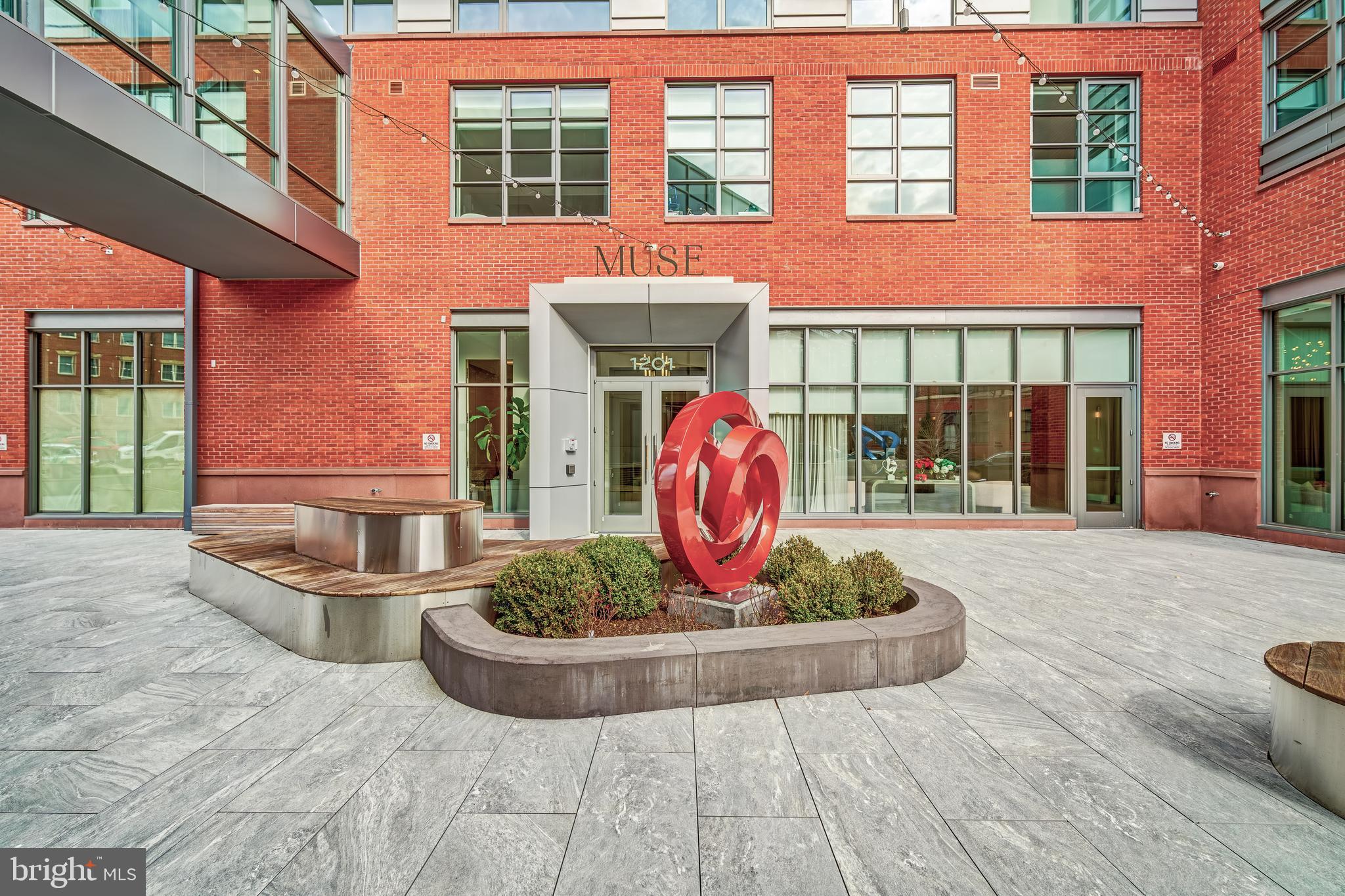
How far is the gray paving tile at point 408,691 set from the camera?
3855 millimetres

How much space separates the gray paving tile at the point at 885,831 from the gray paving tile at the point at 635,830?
0.61m

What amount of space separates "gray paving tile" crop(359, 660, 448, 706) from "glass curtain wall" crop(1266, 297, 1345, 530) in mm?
12814

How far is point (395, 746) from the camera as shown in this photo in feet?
10.7

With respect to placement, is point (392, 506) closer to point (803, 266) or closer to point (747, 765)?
point (747, 765)

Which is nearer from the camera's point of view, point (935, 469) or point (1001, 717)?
point (1001, 717)

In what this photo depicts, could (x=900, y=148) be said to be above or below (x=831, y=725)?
above

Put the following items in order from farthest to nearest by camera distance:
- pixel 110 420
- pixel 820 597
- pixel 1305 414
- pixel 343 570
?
pixel 110 420
pixel 1305 414
pixel 343 570
pixel 820 597

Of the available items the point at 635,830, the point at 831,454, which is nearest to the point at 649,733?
the point at 635,830

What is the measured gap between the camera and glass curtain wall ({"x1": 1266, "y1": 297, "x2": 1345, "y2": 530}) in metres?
9.03

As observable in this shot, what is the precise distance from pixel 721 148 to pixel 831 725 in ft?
35.2

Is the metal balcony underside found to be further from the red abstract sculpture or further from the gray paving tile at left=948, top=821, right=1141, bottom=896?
the gray paving tile at left=948, top=821, right=1141, bottom=896

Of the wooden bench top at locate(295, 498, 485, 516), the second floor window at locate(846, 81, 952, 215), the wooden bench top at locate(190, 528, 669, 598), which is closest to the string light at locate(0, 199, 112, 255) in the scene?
the wooden bench top at locate(190, 528, 669, 598)

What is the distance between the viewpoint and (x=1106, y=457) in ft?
37.2

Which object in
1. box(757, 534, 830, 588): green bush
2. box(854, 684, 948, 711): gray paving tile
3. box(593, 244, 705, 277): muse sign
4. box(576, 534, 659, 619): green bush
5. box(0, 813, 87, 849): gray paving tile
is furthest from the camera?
box(593, 244, 705, 277): muse sign
